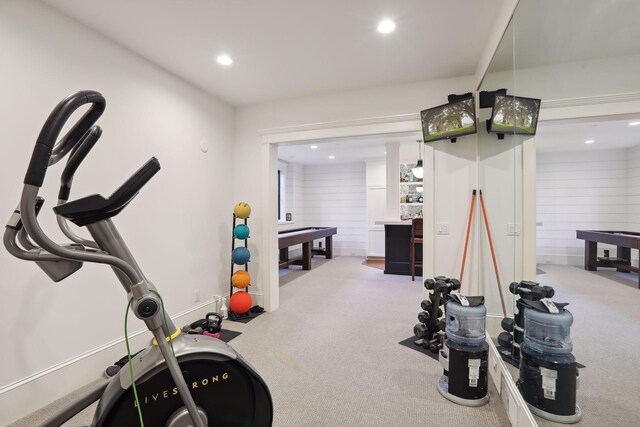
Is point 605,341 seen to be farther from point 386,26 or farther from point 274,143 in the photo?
point 274,143

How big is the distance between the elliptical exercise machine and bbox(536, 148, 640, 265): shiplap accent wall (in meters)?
1.51

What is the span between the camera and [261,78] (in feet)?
10.5

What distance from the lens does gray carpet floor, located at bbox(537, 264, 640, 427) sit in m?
1.02

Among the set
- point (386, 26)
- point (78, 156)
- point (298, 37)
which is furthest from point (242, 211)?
point (78, 156)

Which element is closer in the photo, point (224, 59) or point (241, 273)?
point (224, 59)

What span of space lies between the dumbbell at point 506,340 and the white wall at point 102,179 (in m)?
2.95

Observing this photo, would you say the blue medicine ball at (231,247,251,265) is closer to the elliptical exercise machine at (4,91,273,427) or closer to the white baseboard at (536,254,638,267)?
the elliptical exercise machine at (4,91,273,427)

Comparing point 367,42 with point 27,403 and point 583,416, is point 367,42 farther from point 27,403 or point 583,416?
point 27,403

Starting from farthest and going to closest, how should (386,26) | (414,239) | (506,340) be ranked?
Result: 1. (414,239)
2. (386,26)
3. (506,340)

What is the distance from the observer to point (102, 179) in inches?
93.8

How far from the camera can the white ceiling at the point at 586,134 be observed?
38.5 inches

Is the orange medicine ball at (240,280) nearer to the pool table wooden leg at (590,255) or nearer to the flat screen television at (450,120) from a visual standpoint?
the flat screen television at (450,120)

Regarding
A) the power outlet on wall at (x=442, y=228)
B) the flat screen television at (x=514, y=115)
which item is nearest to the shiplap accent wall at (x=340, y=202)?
the power outlet on wall at (x=442, y=228)

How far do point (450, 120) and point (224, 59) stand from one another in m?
2.26
